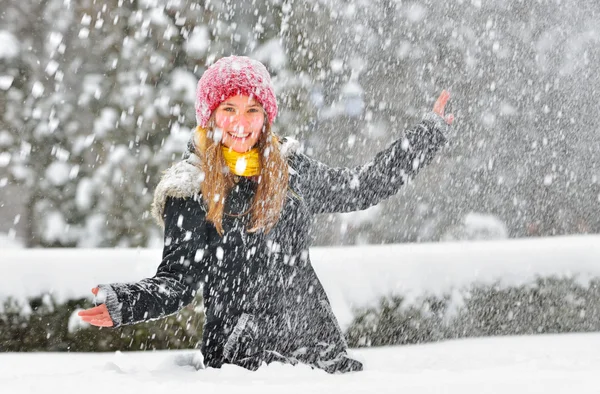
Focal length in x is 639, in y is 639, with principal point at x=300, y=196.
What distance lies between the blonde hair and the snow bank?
2868 millimetres

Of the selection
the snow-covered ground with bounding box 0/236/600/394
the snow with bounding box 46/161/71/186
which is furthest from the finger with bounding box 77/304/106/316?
the snow with bounding box 46/161/71/186

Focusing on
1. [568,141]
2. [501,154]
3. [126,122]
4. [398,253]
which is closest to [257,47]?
[126,122]

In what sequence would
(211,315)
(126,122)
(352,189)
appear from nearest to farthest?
(211,315)
(352,189)
(126,122)

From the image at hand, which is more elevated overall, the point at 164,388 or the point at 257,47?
the point at 257,47

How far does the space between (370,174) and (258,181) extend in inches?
18.0

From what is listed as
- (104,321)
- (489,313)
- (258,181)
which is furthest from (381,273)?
(104,321)

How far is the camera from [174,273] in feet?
5.97

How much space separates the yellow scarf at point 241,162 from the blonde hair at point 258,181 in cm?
1

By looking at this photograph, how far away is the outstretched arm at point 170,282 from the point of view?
1619 millimetres

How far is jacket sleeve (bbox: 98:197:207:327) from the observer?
166 cm

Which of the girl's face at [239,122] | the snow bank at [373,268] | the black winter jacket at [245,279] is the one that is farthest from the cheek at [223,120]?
the snow bank at [373,268]

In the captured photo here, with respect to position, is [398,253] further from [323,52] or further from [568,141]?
[568,141]

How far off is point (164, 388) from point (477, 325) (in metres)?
4.32

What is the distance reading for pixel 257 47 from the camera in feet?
23.5
